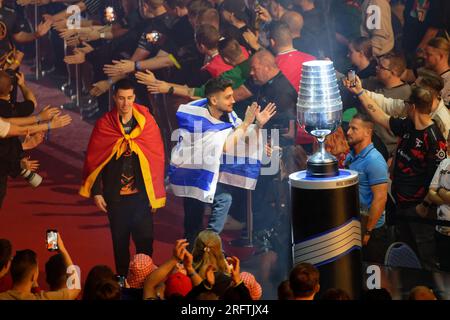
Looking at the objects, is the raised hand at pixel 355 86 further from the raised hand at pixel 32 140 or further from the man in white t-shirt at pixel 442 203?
the raised hand at pixel 32 140

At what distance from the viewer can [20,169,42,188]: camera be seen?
36.9 feet

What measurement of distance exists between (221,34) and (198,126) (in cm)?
83

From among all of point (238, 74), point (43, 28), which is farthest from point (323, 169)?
point (43, 28)

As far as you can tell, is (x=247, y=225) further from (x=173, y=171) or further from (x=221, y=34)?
(x=221, y=34)

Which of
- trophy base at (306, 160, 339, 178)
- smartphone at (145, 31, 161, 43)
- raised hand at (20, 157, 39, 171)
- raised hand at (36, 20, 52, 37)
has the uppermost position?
raised hand at (36, 20, 52, 37)

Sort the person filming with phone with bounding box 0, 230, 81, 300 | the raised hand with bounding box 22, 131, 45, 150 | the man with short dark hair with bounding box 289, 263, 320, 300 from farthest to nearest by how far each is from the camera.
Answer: the raised hand with bounding box 22, 131, 45, 150 < the person filming with phone with bounding box 0, 230, 81, 300 < the man with short dark hair with bounding box 289, 263, 320, 300

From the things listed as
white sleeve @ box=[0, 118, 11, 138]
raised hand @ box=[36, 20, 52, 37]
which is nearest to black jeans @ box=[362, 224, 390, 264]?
white sleeve @ box=[0, 118, 11, 138]

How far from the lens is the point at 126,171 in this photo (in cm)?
1098

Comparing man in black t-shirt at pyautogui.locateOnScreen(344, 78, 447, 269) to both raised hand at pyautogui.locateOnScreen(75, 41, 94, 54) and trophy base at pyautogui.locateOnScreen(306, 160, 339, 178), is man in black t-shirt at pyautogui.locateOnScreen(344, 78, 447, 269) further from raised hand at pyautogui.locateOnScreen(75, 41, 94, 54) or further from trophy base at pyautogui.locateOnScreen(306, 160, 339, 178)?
raised hand at pyautogui.locateOnScreen(75, 41, 94, 54)

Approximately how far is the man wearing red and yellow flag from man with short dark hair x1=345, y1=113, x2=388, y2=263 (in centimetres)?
170

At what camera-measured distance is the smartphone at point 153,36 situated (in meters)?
11.1

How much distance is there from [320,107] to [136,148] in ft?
7.69

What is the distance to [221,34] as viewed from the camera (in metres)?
10.9
